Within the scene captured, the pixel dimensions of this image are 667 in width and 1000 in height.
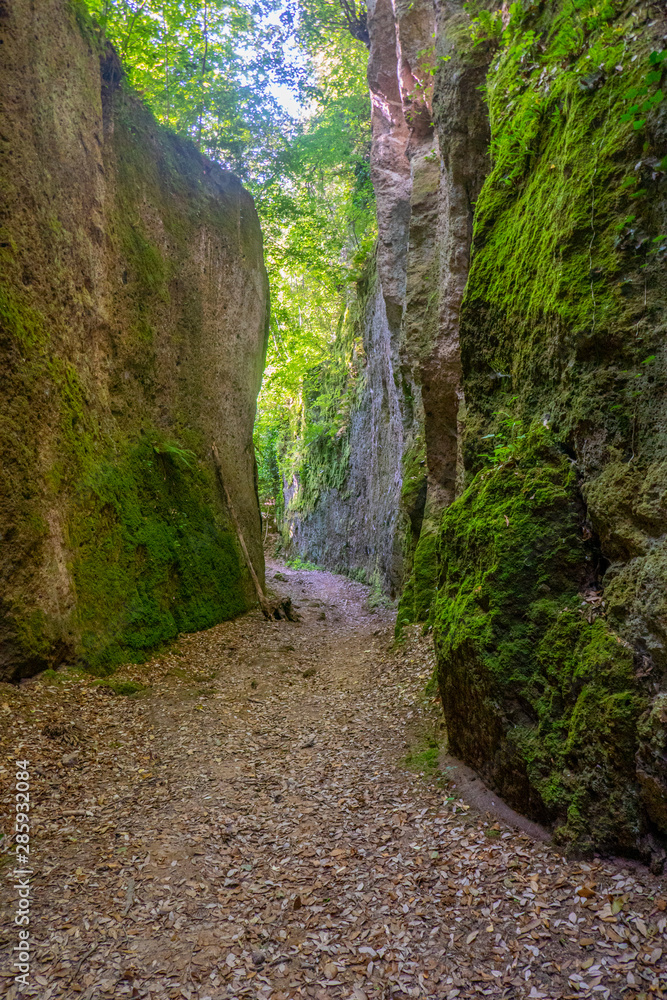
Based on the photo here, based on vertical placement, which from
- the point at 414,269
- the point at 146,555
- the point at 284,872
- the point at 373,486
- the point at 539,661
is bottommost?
the point at 284,872

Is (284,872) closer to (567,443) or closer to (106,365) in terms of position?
(567,443)

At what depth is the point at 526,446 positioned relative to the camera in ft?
16.6

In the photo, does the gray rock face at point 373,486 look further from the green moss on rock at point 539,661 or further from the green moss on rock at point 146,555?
the green moss on rock at point 539,661

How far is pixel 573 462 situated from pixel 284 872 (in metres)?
4.00

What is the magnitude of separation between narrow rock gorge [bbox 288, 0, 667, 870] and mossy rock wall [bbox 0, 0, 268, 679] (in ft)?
15.8

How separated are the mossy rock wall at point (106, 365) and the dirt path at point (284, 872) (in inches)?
58.6

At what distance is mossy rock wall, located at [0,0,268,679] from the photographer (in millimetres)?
6793

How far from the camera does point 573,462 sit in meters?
4.57

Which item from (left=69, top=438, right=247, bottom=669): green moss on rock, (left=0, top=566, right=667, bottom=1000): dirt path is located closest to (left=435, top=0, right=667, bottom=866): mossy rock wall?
(left=0, top=566, right=667, bottom=1000): dirt path

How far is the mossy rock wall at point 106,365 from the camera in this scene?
679cm

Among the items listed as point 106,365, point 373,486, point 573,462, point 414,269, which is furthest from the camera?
point 373,486

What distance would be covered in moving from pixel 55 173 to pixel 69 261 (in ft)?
3.78

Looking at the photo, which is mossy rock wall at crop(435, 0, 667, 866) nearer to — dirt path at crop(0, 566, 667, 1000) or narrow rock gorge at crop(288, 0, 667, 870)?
narrow rock gorge at crop(288, 0, 667, 870)

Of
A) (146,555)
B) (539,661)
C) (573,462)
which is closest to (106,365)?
(146,555)
